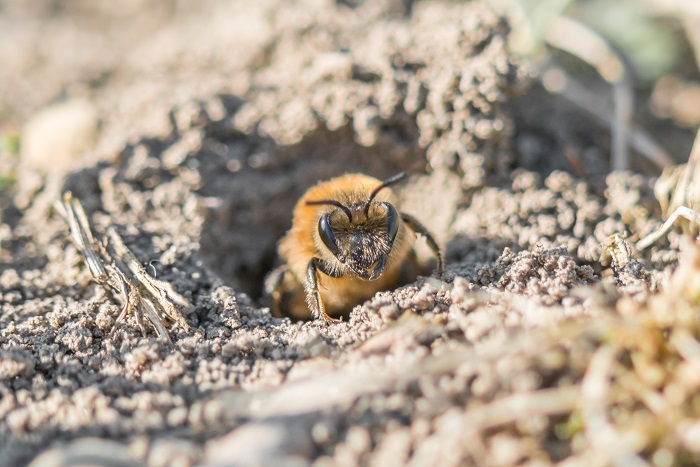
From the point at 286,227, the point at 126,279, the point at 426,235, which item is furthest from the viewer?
the point at 286,227

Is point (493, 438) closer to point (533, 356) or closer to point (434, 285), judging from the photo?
point (533, 356)

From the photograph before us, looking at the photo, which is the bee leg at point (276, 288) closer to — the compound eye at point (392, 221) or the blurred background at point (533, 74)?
the compound eye at point (392, 221)

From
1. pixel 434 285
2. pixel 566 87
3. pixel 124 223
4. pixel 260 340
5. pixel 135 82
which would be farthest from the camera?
pixel 135 82

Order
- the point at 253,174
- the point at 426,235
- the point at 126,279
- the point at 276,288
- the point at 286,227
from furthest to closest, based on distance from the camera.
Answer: the point at 286,227 → the point at 253,174 → the point at 276,288 → the point at 426,235 → the point at 126,279

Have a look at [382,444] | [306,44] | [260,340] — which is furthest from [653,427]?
[306,44]

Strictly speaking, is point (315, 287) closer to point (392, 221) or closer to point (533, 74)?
point (392, 221)

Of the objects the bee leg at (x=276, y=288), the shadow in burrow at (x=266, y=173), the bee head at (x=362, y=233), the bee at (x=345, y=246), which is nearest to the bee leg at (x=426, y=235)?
the bee at (x=345, y=246)

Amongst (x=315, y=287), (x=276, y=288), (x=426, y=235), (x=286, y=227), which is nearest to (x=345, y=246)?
(x=315, y=287)
